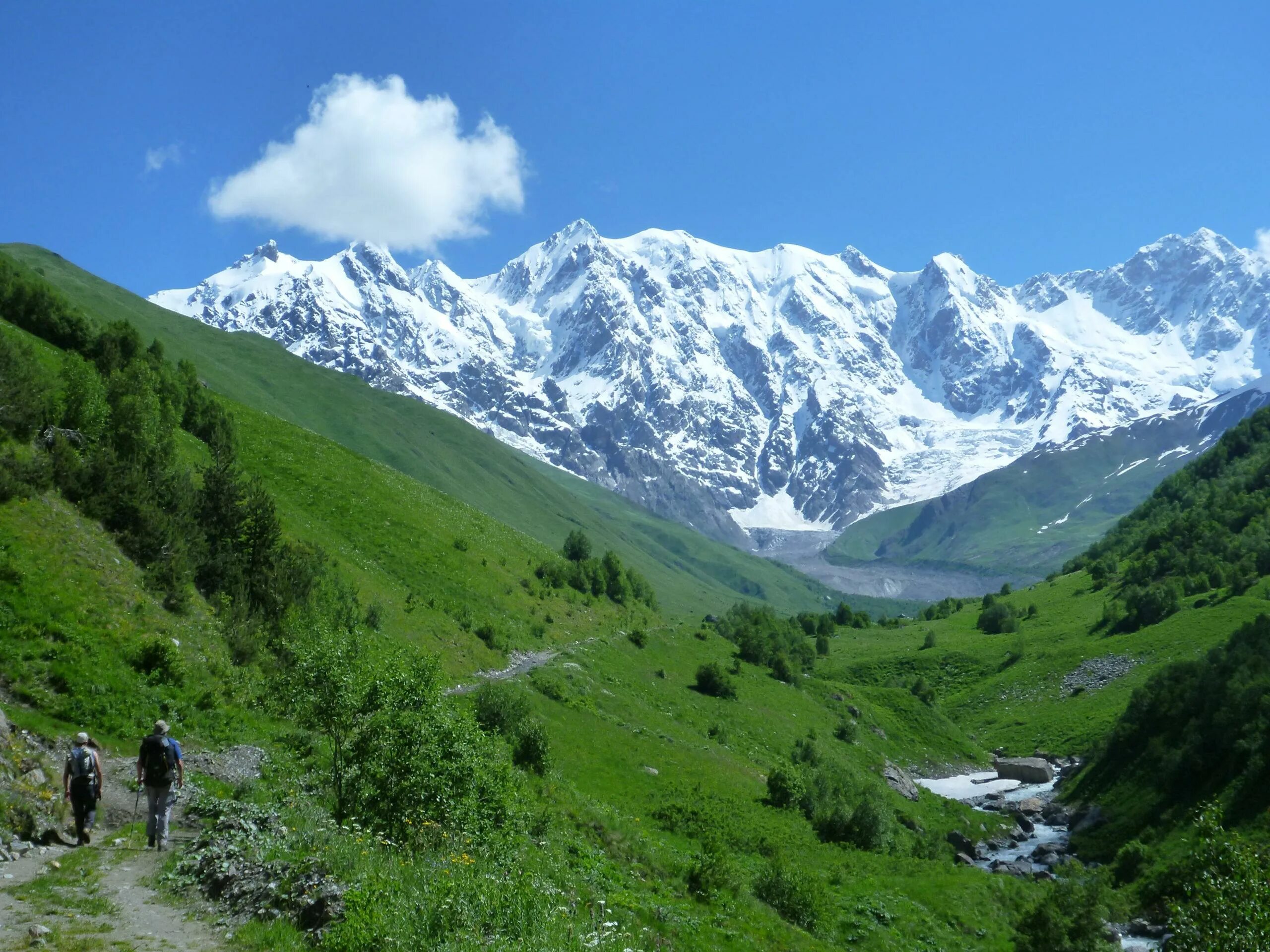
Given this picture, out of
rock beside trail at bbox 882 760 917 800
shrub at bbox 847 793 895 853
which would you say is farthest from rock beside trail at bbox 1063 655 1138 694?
shrub at bbox 847 793 895 853

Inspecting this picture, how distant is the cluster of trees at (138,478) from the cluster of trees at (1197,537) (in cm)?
11889

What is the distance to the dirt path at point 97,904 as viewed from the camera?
13.7 meters

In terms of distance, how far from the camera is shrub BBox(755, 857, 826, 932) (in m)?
33.1

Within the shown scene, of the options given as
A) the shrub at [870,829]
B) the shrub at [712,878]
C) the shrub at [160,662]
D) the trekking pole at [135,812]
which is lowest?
the shrub at [870,829]

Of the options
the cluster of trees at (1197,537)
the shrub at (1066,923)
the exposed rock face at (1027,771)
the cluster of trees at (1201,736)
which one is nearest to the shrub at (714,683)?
the cluster of trees at (1201,736)

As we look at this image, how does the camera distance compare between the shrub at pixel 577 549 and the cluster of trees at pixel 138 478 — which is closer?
the cluster of trees at pixel 138 478

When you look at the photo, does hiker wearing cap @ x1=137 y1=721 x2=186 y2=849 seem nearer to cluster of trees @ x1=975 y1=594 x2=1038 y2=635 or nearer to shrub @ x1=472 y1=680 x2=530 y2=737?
shrub @ x1=472 y1=680 x2=530 y2=737

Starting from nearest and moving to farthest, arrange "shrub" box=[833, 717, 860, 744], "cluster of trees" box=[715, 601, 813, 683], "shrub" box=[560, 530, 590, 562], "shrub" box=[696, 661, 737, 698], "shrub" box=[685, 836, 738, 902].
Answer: "shrub" box=[685, 836, 738, 902]
"shrub" box=[696, 661, 737, 698]
"shrub" box=[833, 717, 860, 744]
"cluster of trees" box=[715, 601, 813, 683]
"shrub" box=[560, 530, 590, 562]

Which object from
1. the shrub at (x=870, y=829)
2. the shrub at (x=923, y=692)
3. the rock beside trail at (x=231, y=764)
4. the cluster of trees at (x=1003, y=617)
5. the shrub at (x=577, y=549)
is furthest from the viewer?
the cluster of trees at (x=1003, y=617)

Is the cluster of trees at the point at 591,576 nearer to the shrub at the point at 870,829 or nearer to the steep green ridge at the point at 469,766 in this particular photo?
the steep green ridge at the point at 469,766

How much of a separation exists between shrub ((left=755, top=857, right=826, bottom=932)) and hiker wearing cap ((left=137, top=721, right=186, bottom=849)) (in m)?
22.2

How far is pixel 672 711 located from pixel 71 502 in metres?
44.9

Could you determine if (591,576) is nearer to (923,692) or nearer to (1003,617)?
(923,692)

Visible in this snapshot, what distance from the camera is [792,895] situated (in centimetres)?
3378
